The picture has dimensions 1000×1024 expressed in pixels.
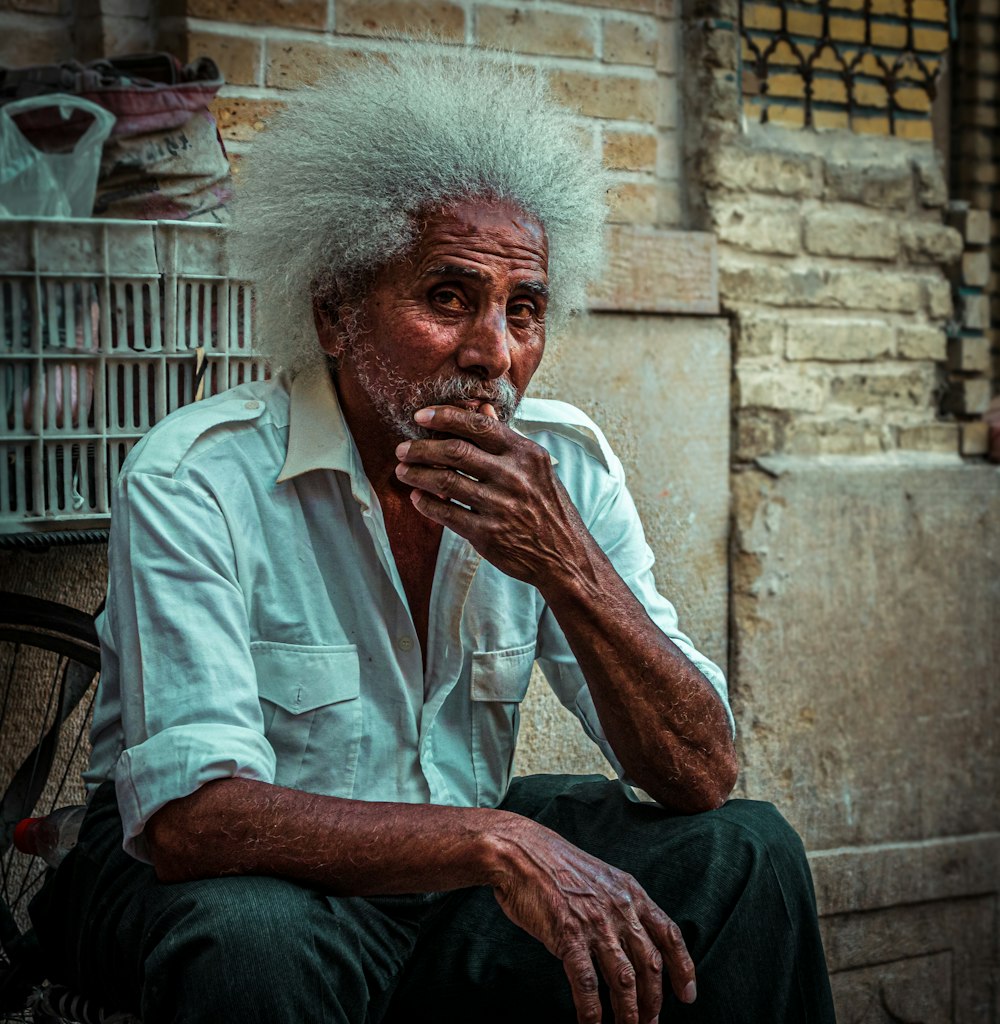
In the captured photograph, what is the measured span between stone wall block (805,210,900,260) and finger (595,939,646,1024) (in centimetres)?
236

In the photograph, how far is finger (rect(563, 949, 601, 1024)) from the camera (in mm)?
1979

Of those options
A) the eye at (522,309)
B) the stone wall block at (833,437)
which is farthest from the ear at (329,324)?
the stone wall block at (833,437)

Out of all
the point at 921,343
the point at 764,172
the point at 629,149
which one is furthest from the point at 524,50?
the point at 921,343

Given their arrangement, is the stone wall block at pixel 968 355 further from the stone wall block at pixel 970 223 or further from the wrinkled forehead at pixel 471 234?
the wrinkled forehead at pixel 471 234

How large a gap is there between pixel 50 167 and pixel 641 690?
5.06 ft

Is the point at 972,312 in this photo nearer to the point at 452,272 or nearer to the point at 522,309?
the point at 522,309

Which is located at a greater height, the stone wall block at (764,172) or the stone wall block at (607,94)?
the stone wall block at (607,94)

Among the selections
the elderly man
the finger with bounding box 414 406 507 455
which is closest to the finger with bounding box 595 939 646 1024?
the elderly man

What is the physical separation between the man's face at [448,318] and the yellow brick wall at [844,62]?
68.0 inches

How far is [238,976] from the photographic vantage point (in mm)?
1899

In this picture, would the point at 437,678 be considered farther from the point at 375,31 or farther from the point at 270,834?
the point at 375,31

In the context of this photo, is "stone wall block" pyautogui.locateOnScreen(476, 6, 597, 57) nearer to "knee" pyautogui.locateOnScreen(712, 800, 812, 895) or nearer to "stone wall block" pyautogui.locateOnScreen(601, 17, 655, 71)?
"stone wall block" pyautogui.locateOnScreen(601, 17, 655, 71)

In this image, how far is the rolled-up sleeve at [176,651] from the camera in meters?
2.02

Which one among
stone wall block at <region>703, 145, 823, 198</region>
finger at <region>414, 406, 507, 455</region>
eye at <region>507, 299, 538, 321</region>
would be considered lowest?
finger at <region>414, 406, 507, 455</region>
